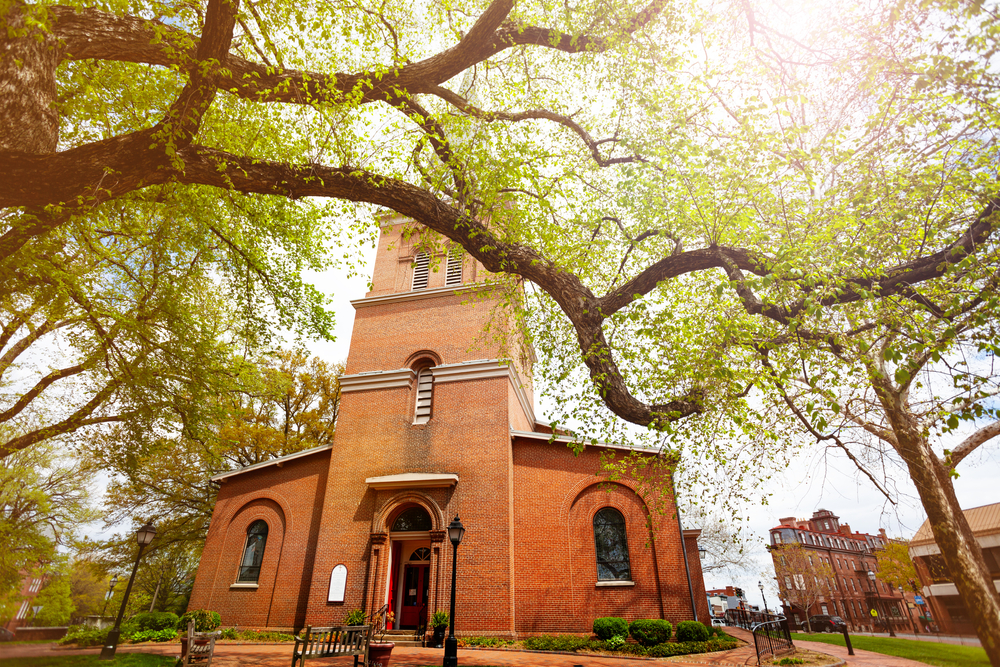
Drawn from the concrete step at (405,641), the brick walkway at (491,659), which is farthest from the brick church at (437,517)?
the brick walkway at (491,659)

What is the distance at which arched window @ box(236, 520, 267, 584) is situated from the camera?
57.1 ft

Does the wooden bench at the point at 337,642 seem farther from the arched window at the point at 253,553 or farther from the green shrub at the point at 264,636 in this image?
the arched window at the point at 253,553

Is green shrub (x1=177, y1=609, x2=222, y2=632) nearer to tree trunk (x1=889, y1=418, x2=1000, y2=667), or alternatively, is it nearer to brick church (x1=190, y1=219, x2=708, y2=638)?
brick church (x1=190, y1=219, x2=708, y2=638)

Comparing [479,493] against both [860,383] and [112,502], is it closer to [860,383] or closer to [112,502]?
[860,383]

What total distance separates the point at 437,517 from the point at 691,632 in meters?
8.02

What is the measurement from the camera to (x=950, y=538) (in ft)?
19.2

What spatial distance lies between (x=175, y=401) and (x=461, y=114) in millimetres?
9993

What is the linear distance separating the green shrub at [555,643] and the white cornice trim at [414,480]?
5013mm

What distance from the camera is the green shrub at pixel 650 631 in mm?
13289

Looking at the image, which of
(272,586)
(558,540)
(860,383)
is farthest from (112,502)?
(860,383)

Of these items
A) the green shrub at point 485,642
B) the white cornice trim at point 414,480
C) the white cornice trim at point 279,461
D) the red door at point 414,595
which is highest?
the white cornice trim at point 279,461

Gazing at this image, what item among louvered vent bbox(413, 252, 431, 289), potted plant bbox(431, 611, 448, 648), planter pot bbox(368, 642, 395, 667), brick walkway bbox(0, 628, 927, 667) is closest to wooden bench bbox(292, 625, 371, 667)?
planter pot bbox(368, 642, 395, 667)

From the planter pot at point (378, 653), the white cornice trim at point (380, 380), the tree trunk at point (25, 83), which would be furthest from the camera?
the white cornice trim at point (380, 380)

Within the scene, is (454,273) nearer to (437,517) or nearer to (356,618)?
(437,517)
